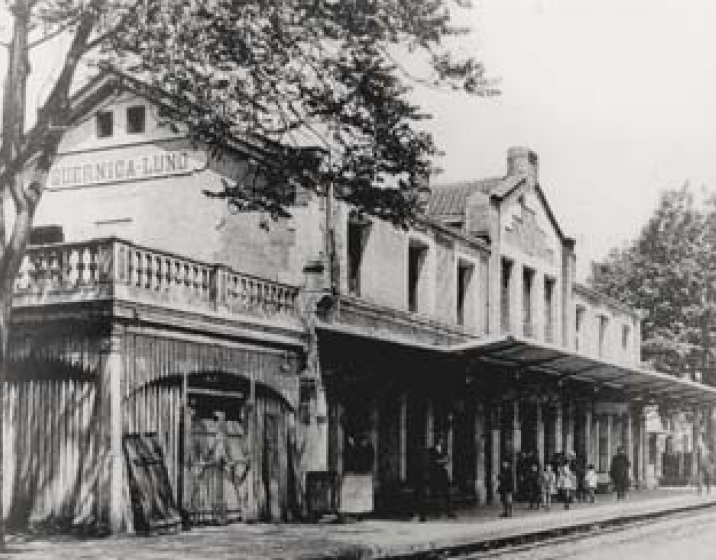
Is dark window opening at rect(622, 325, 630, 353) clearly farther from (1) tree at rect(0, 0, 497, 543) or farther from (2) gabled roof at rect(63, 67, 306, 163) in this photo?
(1) tree at rect(0, 0, 497, 543)

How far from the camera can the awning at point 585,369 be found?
21844 mm

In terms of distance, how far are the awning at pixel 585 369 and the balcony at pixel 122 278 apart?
19.0 feet

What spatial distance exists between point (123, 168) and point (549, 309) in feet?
48.3

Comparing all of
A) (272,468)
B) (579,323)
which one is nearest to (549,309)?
(579,323)

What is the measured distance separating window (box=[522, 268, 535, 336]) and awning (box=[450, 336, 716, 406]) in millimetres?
1979

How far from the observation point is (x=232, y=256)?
20.0m

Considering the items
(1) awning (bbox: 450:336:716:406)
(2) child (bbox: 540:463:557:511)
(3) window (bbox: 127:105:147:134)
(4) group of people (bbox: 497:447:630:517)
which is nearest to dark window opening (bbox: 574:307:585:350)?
(1) awning (bbox: 450:336:716:406)

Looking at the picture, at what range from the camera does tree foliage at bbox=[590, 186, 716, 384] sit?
1633 inches

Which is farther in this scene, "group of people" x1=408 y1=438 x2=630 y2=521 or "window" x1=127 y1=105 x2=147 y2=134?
"group of people" x1=408 y1=438 x2=630 y2=521

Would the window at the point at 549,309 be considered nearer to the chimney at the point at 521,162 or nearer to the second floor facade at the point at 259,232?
the chimney at the point at 521,162

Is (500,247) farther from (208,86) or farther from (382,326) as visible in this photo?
(208,86)

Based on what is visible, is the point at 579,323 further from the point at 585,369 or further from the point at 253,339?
the point at 253,339

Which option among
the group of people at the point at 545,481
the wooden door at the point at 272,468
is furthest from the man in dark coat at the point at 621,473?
the wooden door at the point at 272,468

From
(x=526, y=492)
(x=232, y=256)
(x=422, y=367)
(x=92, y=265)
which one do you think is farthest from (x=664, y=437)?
(x=92, y=265)
